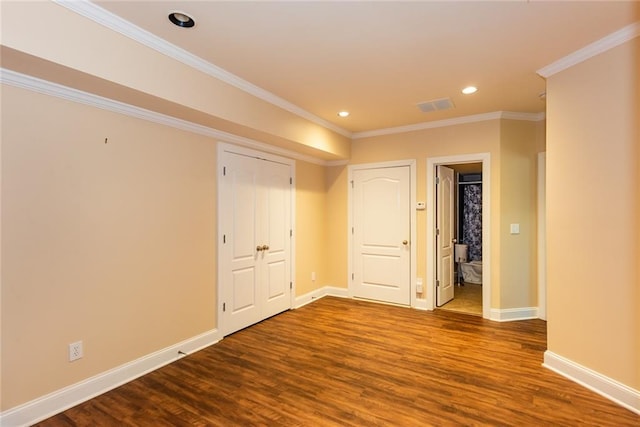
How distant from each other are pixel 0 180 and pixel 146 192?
95 centimetres

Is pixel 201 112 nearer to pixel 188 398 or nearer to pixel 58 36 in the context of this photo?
pixel 58 36

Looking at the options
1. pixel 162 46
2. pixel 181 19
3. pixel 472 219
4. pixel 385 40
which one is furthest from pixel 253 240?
pixel 472 219

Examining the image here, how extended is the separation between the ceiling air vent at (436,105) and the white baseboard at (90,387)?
141 inches

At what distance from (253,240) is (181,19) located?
2.52 meters

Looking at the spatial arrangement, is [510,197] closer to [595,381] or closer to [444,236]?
[444,236]

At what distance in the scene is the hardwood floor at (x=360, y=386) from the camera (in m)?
2.19

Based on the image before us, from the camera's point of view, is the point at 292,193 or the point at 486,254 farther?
the point at 292,193

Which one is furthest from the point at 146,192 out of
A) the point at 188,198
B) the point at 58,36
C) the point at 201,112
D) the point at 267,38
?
the point at 267,38

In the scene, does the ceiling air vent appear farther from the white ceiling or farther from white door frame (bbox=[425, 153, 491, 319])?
white door frame (bbox=[425, 153, 491, 319])

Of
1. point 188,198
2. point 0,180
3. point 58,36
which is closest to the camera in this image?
point 58,36

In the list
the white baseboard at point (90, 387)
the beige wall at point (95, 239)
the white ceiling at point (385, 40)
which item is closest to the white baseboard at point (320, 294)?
the beige wall at point (95, 239)

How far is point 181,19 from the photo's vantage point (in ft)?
6.97

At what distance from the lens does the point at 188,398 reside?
2.43m

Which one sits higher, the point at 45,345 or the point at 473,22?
the point at 473,22
